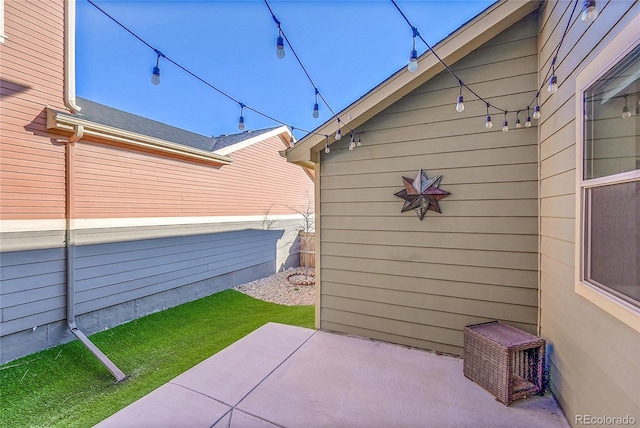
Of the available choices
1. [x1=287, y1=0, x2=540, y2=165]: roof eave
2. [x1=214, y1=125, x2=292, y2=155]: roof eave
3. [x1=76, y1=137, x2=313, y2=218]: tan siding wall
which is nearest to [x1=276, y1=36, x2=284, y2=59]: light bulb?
[x1=287, y1=0, x2=540, y2=165]: roof eave

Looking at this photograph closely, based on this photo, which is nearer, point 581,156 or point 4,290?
point 581,156

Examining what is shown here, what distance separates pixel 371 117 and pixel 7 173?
450cm

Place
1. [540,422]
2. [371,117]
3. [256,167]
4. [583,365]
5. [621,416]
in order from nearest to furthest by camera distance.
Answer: [621,416]
[583,365]
[540,422]
[371,117]
[256,167]

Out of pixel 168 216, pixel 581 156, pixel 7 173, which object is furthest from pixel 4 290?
pixel 581 156

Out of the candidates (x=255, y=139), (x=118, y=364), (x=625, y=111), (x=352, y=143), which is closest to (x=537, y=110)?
(x=625, y=111)

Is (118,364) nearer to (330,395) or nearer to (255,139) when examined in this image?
(330,395)

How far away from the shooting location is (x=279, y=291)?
655cm

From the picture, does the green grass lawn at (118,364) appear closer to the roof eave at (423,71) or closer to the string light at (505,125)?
the roof eave at (423,71)

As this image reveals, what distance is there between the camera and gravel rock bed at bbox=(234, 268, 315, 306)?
5.83 metres

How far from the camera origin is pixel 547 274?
2291 mm

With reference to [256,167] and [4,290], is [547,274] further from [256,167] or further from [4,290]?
[256,167]

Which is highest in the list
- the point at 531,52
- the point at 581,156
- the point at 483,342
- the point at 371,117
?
the point at 531,52

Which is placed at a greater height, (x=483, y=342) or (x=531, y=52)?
(x=531, y=52)

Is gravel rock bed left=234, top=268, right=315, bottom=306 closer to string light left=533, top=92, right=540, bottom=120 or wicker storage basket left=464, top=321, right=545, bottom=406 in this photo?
wicker storage basket left=464, top=321, right=545, bottom=406
